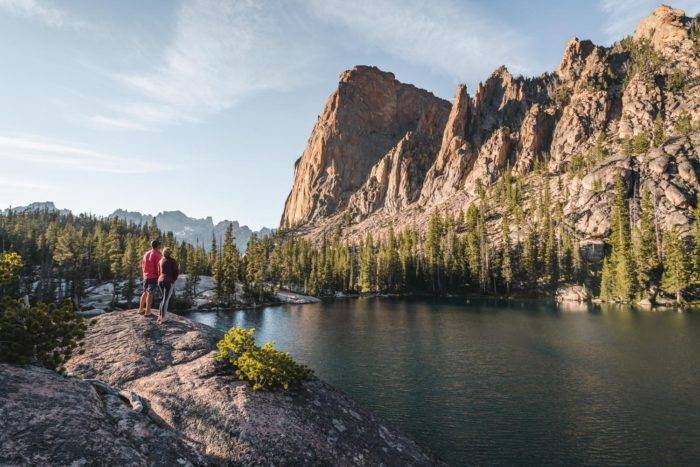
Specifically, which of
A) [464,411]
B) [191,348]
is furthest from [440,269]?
[191,348]

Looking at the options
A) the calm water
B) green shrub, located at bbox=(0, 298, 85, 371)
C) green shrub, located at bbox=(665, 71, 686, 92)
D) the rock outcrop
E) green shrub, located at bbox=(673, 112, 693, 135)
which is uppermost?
green shrub, located at bbox=(665, 71, 686, 92)

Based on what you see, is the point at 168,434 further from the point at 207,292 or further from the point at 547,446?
the point at 207,292

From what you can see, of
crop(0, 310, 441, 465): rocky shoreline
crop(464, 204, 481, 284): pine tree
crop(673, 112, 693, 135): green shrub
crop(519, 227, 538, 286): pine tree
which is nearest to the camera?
crop(0, 310, 441, 465): rocky shoreline

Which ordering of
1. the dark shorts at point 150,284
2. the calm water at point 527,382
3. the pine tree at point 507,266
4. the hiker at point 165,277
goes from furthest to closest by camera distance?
the pine tree at point 507,266, the calm water at point 527,382, the dark shorts at point 150,284, the hiker at point 165,277

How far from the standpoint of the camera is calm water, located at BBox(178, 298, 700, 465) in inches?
983

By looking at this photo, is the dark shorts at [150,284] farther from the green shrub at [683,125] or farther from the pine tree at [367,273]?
the green shrub at [683,125]

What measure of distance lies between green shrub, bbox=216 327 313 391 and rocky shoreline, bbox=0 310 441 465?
32 cm

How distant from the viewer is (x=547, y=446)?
24.7 metres

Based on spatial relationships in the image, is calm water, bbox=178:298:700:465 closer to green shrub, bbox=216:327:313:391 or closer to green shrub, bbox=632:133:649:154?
green shrub, bbox=216:327:313:391

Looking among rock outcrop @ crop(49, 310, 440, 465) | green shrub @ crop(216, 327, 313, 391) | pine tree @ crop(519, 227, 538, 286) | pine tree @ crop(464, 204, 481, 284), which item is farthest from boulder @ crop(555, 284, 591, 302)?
green shrub @ crop(216, 327, 313, 391)

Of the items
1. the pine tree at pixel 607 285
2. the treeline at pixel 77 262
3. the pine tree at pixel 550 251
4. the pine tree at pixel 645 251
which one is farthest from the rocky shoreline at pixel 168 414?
the pine tree at pixel 550 251

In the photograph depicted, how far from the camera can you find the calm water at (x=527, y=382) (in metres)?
25.0

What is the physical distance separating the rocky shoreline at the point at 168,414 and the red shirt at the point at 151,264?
1.73 m

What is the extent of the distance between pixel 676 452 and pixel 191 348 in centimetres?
2753
